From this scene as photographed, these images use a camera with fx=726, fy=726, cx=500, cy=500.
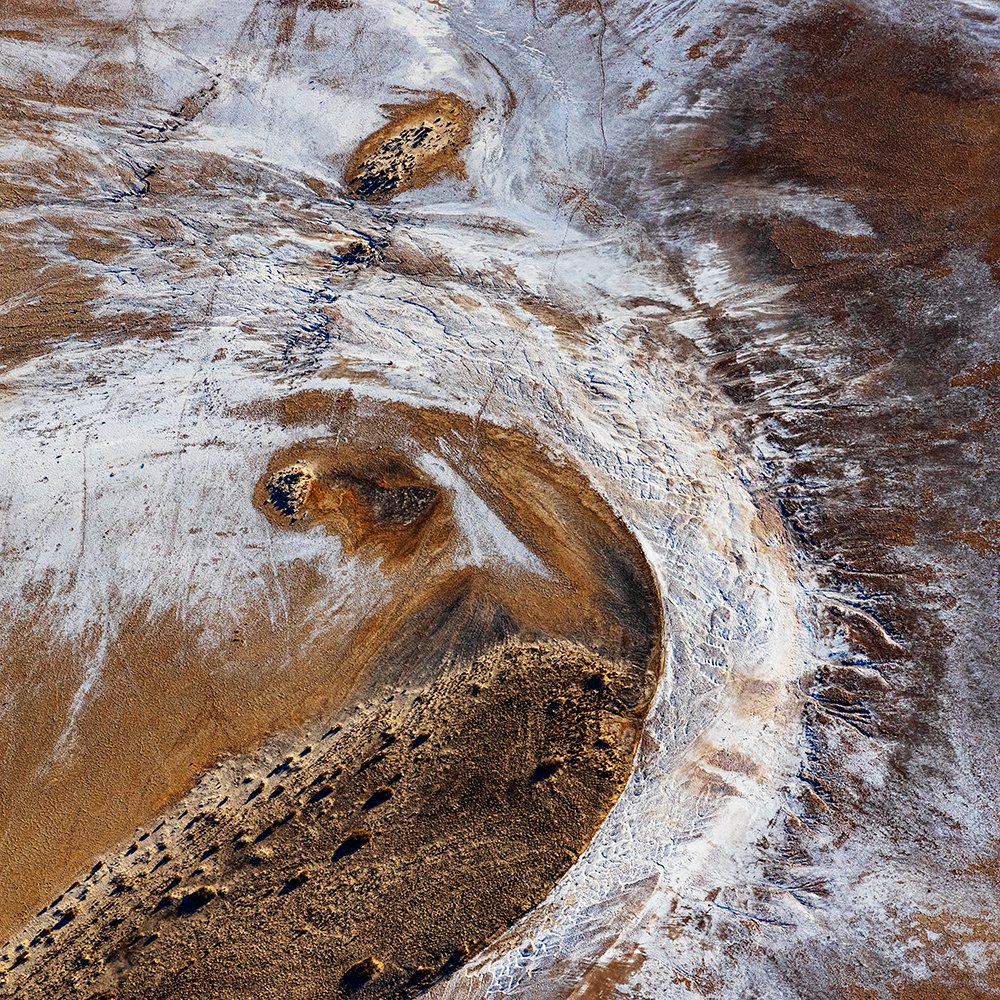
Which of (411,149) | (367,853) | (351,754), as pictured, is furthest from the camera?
(411,149)

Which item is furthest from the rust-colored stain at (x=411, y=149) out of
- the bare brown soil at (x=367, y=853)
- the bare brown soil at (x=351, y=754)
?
the bare brown soil at (x=367, y=853)

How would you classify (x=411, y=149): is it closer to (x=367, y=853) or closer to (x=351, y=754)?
(x=351, y=754)

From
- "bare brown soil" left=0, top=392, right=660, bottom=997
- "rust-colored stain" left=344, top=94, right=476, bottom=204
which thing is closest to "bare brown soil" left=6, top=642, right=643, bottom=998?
"bare brown soil" left=0, top=392, right=660, bottom=997

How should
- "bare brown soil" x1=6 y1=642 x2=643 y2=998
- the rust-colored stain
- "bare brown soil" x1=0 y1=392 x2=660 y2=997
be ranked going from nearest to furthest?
"bare brown soil" x1=6 y1=642 x2=643 y2=998 < "bare brown soil" x1=0 y1=392 x2=660 y2=997 < the rust-colored stain

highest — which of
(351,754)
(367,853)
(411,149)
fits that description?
(411,149)

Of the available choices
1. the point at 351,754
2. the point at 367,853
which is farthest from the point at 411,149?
the point at 367,853

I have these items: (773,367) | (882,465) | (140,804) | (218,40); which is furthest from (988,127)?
(140,804)

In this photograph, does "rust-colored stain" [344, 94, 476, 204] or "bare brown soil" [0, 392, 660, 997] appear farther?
"rust-colored stain" [344, 94, 476, 204]

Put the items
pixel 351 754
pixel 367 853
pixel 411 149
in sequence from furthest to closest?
pixel 411 149, pixel 351 754, pixel 367 853

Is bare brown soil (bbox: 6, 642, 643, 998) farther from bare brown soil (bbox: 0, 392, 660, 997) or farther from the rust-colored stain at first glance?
the rust-colored stain

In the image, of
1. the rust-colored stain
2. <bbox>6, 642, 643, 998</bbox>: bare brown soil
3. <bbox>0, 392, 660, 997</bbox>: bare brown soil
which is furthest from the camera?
the rust-colored stain

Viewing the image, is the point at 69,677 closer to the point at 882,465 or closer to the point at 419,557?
the point at 419,557
